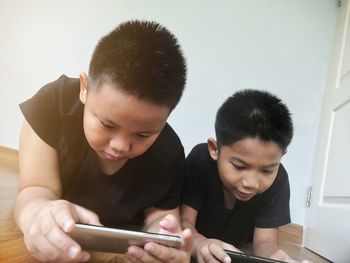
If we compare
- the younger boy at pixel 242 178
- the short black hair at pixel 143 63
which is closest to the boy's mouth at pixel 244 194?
the younger boy at pixel 242 178

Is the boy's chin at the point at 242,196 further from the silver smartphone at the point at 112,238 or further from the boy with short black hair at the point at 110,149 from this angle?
the silver smartphone at the point at 112,238

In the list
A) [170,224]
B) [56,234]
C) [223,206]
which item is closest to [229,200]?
[223,206]

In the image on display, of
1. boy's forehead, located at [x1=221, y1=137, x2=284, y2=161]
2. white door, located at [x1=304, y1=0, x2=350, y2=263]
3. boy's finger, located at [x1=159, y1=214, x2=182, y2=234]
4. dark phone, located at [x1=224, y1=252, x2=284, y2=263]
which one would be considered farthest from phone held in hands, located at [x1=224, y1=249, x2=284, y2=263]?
white door, located at [x1=304, y1=0, x2=350, y2=263]

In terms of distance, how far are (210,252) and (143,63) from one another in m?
0.26

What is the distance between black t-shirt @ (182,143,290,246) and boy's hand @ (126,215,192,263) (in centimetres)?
29

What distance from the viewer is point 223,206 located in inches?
29.3

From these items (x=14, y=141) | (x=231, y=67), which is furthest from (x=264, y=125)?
(x=14, y=141)

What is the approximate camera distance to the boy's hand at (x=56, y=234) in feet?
1.11

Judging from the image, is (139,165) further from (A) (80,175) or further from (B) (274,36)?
(B) (274,36)

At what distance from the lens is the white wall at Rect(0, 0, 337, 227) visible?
37.6 inches

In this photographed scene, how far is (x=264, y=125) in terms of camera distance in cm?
65

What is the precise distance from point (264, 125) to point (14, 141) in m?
0.53

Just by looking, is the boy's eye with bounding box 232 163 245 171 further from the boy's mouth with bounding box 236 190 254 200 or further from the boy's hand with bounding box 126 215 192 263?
the boy's hand with bounding box 126 215 192 263

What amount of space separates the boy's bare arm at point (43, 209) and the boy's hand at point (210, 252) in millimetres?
180
